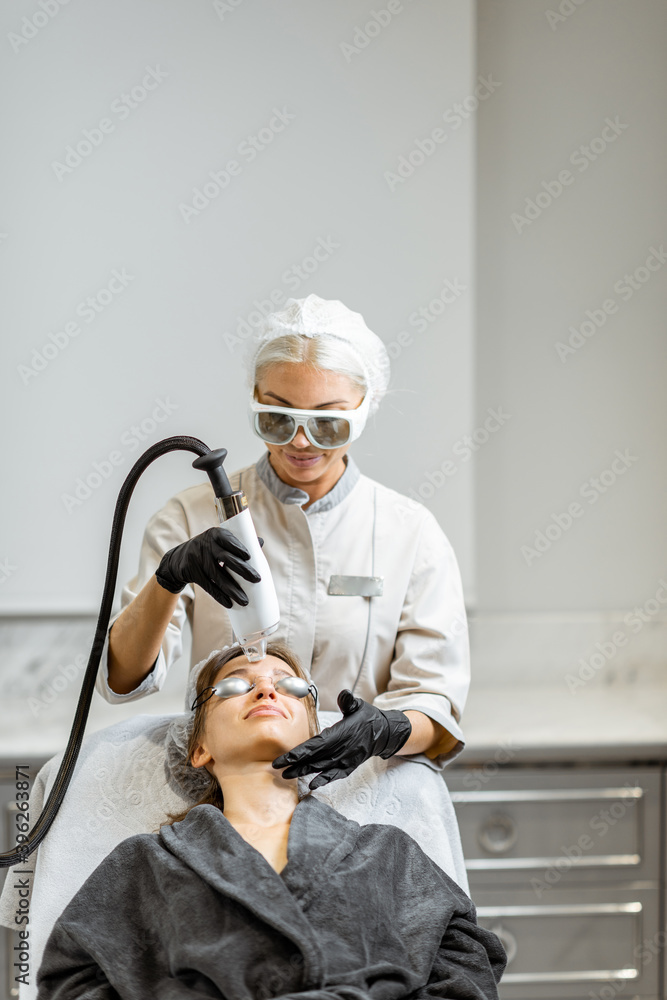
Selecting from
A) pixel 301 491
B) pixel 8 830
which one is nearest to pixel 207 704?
pixel 301 491

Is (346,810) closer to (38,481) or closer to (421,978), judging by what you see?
(421,978)

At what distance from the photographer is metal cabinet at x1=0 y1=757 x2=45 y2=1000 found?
213 centimetres

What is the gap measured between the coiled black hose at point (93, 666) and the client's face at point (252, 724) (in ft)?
0.67

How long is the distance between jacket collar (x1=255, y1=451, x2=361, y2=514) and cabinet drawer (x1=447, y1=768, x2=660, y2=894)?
36.1 inches

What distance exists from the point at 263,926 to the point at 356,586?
683 millimetres

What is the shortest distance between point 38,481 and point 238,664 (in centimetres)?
117

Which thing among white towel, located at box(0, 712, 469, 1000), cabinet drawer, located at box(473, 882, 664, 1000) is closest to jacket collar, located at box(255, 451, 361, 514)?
white towel, located at box(0, 712, 469, 1000)

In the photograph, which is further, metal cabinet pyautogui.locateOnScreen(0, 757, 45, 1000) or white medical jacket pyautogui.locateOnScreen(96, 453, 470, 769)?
metal cabinet pyautogui.locateOnScreen(0, 757, 45, 1000)

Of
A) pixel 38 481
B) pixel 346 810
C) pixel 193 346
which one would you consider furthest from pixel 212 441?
pixel 346 810

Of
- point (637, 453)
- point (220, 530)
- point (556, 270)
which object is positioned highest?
point (556, 270)

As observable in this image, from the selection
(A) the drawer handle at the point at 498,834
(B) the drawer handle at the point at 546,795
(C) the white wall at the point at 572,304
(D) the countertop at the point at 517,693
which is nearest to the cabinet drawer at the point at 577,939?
(A) the drawer handle at the point at 498,834

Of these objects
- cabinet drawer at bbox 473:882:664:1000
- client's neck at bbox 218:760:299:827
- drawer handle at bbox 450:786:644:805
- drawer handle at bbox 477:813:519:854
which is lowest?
cabinet drawer at bbox 473:882:664:1000

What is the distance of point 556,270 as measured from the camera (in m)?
2.64

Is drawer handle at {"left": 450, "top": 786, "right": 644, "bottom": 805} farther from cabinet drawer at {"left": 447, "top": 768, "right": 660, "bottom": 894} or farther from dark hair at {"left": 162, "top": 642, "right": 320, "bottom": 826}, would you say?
dark hair at {"left": 162, "top": 642, "right": 320, "bottom": 826}
